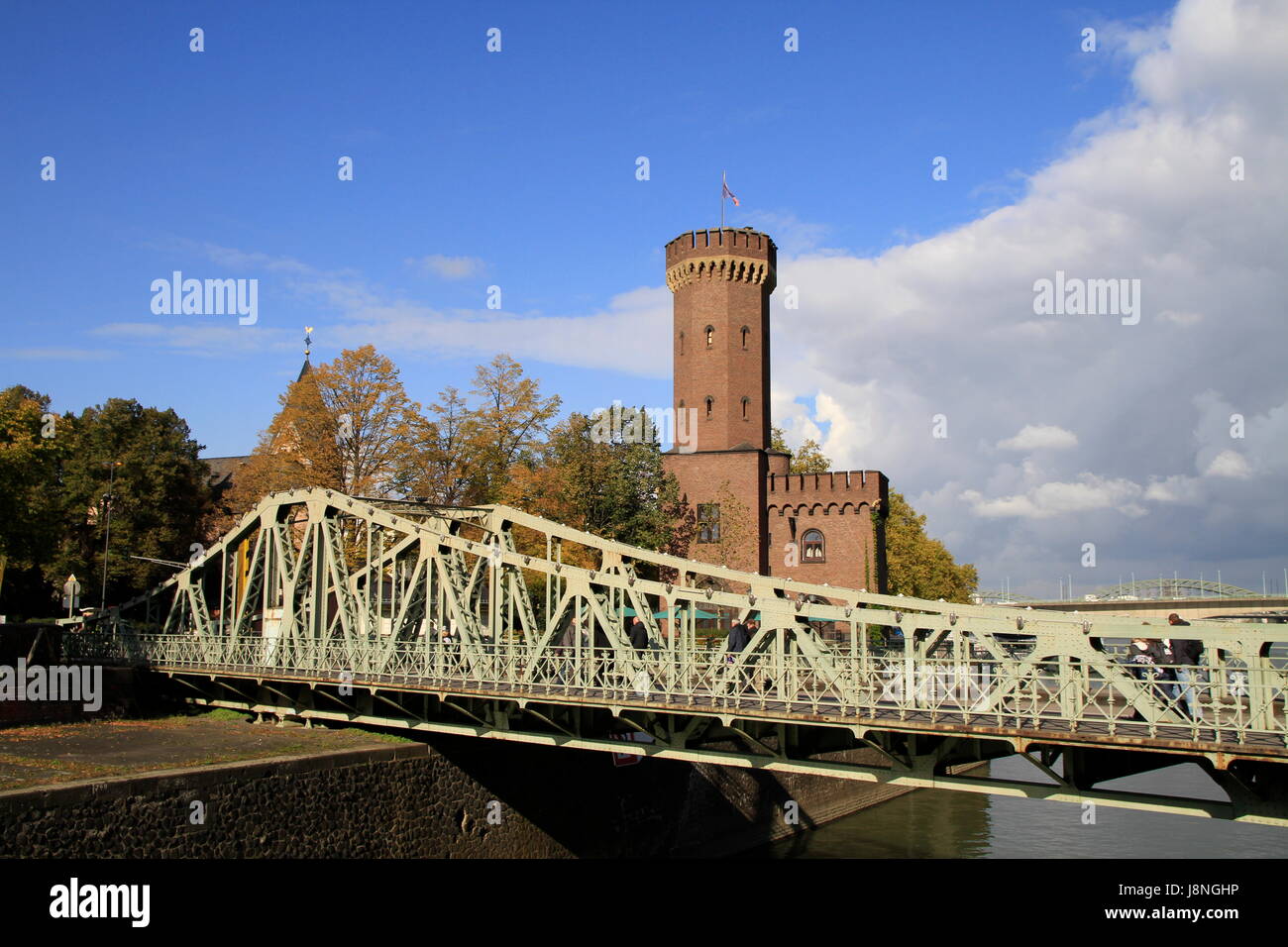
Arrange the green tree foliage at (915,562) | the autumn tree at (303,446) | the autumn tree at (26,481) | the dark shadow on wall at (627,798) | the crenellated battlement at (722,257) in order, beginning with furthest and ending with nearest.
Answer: the green tree foliage at (915,562) → the crenellated battlement at (722,257) → the autumn tree at (303,446) → the autumn tree at (26,481) → the dark shadow on wall at (627,798)

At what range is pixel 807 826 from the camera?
30.5 m

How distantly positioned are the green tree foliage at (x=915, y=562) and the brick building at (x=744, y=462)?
4.43m

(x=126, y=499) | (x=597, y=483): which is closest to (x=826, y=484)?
(x=597, y=483)

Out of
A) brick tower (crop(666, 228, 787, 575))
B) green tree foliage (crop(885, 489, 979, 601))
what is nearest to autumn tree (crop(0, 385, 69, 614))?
brick tower (crop(666, 228, 787, 575))

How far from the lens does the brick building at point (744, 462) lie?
165 ft

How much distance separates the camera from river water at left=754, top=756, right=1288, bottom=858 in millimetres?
27203

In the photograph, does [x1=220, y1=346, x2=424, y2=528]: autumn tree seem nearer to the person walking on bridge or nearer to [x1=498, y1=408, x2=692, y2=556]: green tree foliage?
[x1=498, y1=408, x2=692, y2=556]: green tree foliage

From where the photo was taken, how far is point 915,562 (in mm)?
63906

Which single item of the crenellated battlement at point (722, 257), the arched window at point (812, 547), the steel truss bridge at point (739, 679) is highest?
the crenellated battlement at point (722, 257)

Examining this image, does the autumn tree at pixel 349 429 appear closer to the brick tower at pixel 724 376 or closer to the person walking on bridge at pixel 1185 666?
the brick tower at pixel 724 376

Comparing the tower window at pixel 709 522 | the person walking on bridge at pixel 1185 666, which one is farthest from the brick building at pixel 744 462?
the person walking on bridge at pixel 1185 666
